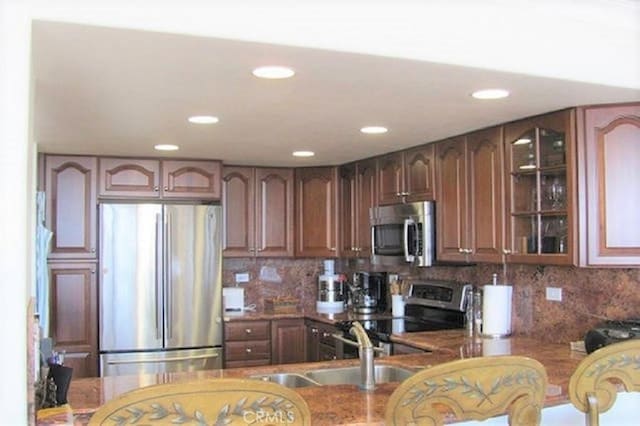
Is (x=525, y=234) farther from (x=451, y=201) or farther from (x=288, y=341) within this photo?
(x=288, y=341)

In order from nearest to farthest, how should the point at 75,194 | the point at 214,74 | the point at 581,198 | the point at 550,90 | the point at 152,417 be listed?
the point at 152,417
the point at 214,74
the point at 550,90
the point at 581,198
the point at 75,194

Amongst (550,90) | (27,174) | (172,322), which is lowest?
(172,322)

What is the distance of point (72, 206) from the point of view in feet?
16.6

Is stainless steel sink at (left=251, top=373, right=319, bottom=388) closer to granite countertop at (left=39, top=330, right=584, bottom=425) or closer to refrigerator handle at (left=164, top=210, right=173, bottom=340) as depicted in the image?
granite countertop at (left=39, top=330, right=584, bottom=425)

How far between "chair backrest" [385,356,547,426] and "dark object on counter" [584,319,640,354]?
4.11 ft

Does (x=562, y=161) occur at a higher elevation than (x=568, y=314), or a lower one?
higher

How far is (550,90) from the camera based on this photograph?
3.00 m

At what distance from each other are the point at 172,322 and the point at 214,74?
9.59ft

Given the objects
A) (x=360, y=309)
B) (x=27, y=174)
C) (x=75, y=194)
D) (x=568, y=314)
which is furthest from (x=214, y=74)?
(x=360, y=309)

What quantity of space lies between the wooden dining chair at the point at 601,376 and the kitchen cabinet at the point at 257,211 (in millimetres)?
3738

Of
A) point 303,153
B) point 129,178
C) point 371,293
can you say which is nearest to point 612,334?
point 303,153

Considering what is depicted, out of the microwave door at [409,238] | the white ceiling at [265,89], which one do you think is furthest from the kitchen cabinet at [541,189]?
the microwave door at [409,238]

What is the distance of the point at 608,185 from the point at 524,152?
52 centimetres

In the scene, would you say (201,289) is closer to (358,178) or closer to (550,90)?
(358,178)
